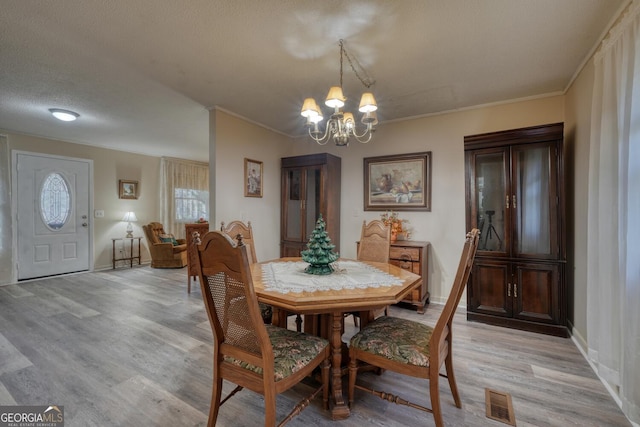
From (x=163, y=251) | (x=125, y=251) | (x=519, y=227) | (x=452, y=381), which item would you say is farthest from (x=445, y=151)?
(x=125, y=251)

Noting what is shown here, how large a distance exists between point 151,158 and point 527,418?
742cm

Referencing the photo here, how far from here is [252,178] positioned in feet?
13.0

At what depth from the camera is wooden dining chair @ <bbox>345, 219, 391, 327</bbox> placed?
273cm

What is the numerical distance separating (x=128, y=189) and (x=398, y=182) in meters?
5.64

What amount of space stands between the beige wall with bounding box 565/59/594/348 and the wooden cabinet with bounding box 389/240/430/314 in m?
1.35

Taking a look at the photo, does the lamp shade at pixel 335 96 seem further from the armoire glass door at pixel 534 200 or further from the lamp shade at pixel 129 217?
the lamp shade at pixel 129 217

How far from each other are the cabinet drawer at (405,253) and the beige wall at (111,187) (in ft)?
18.5

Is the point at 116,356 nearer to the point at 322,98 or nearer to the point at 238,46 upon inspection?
the point at 238,46

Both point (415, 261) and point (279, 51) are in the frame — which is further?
point (415, 261)

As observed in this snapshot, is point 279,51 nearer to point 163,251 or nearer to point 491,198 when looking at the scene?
point 491,198

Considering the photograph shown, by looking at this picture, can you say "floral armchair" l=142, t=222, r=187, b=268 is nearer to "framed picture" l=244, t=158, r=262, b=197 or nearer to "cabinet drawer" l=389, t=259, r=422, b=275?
"framed picture" l=244, t=158, r=262, b=197

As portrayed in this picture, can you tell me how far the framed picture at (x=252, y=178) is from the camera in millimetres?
3847

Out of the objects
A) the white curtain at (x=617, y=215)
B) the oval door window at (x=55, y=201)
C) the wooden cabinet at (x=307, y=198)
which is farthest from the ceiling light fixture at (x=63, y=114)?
the white curtain at (x=617, y=215)

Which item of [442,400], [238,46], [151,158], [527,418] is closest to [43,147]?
[151,158]
